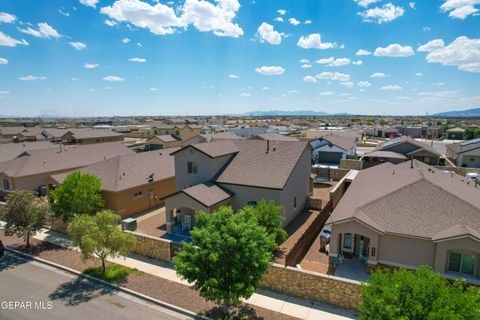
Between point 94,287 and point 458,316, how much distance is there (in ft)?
58.5

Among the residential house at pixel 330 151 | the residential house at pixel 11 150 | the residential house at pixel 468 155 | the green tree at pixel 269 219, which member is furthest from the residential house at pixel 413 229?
the residential house at pixel 11 150

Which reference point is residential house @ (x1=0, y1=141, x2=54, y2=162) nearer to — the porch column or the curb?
the curb

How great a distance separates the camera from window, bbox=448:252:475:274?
16.8 metres

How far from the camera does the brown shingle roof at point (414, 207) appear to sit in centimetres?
1755

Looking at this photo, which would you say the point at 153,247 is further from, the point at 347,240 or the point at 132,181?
the point at 347,240

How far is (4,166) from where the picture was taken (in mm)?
35344

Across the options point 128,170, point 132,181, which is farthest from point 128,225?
point 128,170

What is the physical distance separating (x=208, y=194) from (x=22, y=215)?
14.0 m

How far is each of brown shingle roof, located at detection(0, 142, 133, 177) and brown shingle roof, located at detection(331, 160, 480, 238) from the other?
114ft

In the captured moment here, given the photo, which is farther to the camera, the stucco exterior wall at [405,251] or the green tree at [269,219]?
the green tree at [269,219]

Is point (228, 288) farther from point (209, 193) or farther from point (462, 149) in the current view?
point (462, 149)

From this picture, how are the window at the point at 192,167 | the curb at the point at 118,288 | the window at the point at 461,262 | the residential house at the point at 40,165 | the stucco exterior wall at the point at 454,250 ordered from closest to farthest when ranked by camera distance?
1. the curb at the point at 118,288
2. the stucco exterior wall at the point at 454,250
3. the window at the point at 461,262
4. the window at the point at 192,167
5. the residential house at the point at 40,165

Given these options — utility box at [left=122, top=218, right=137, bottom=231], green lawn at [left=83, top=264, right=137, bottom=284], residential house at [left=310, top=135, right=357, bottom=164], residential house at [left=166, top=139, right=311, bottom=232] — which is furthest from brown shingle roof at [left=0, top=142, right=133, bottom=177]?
residential house at [left=310, top=135, right=357, bottom=164]

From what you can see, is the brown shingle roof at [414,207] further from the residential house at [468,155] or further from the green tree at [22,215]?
the residential house at [468,155]
